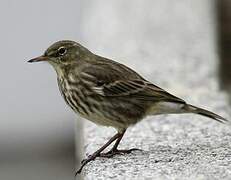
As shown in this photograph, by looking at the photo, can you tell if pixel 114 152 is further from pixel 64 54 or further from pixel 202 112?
pixel 64 54

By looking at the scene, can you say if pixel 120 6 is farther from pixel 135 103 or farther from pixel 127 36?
pixel 135 103

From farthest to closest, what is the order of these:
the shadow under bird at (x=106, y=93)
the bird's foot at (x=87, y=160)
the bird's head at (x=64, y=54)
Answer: the bird's head at (x=64, y=54) < the shadow under bird at (x=106, y=93) < the bird's foot at (x=87, y=160)

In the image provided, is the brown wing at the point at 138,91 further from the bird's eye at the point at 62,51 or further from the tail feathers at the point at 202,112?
the bird's eye at the point at 62,51

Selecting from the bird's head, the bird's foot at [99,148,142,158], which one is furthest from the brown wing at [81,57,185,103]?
the bird's foot at [99,148,142,158]

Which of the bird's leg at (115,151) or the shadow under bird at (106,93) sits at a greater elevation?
the shadow under bird at (106,93)

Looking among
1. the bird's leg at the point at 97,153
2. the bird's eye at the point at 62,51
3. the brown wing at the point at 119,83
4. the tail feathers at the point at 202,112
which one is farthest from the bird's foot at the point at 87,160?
the bird's eye at the point at 62,51

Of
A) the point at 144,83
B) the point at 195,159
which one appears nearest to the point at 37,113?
the point at 144,83

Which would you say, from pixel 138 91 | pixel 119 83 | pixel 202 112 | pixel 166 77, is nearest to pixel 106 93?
pixel 119 83

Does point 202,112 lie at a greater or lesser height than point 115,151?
greater
